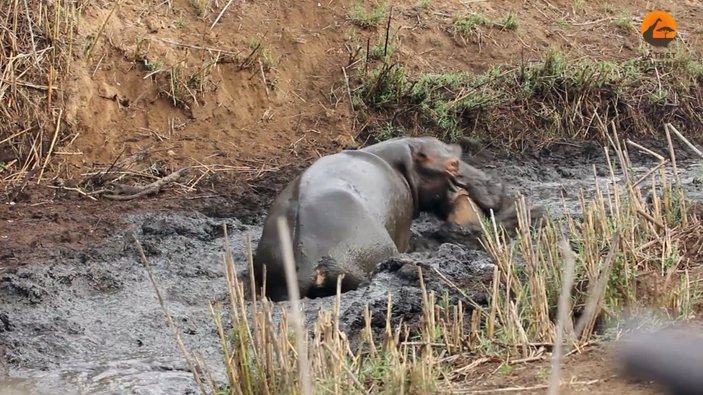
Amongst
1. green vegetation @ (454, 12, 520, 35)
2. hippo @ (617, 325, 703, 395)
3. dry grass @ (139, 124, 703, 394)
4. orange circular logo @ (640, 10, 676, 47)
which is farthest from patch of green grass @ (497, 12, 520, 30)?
hippo @ (617, 325, 703, 395)

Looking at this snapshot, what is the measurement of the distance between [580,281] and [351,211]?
6.06 ft

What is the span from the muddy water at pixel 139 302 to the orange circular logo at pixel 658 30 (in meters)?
4.42

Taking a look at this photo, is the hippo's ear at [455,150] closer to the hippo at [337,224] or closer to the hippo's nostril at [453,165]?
the hippo's nostril at [453,165]

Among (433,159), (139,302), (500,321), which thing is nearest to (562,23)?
(433,159)

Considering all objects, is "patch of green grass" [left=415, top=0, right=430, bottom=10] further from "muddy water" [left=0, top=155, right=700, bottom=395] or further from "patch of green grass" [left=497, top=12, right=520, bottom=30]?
"muddy water" [left=0, top=155, right=700, bottom=395]

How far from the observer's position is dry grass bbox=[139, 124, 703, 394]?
150 inches

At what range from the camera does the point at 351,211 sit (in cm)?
664

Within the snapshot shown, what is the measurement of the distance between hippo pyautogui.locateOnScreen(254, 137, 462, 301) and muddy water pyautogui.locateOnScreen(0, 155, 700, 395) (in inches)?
5.8

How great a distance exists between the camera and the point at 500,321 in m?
4.88

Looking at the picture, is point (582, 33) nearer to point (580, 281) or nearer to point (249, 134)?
point (249, 134)

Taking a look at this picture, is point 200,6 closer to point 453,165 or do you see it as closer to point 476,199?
point 453,165

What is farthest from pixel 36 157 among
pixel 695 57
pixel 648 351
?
pixel 648 351

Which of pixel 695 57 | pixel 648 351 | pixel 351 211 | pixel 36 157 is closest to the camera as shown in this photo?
pixel 648 351

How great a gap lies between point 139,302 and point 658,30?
7873 millimetres
